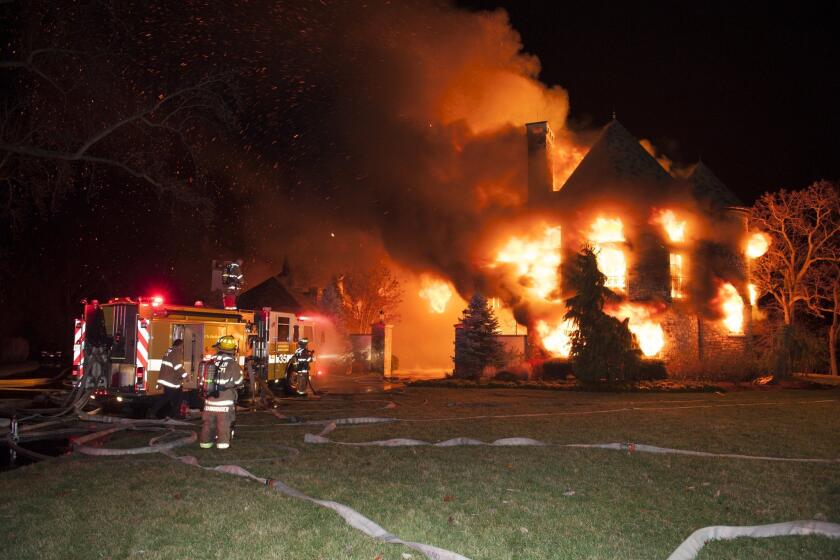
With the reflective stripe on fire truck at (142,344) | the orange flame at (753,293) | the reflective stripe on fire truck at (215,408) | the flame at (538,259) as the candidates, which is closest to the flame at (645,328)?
the flame at (538,259)

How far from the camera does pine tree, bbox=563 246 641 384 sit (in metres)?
21.6

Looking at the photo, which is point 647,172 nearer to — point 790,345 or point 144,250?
point 790,345

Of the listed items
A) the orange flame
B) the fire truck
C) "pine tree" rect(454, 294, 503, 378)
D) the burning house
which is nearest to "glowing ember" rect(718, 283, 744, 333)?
the burning house

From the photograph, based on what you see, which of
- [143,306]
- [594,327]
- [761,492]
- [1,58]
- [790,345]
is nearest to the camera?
[761,492]

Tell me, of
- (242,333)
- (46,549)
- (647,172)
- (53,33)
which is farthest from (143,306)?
(647,172)

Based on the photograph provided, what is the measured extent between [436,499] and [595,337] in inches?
666

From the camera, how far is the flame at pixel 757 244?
30.3 metres

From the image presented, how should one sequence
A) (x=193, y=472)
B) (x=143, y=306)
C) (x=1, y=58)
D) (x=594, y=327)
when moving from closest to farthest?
1. (x=193, y=472)
2. (x=143, y=306)
3. (x=1, y=58)
4. (x=594, y=327)

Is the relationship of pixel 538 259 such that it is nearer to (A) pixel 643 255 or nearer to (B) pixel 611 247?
(B) pixel 611 247

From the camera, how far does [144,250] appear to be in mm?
26703

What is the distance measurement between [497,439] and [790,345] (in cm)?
2181

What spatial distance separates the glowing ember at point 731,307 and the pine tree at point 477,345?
11.5 m

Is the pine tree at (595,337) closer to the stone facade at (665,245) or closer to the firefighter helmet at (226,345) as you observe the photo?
the stone facade at (665,245)

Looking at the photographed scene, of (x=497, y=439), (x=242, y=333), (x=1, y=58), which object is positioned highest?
(x=1, y=58)
